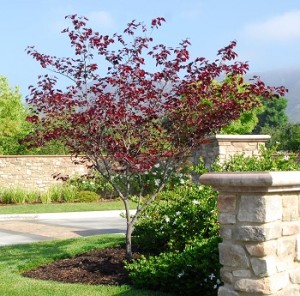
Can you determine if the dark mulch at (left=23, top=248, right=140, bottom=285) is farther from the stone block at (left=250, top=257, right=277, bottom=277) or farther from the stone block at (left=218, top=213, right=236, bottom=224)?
the stone block at (left=250, top=257, right=277, bottom=277)

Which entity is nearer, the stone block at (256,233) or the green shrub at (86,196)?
the stone block at (256,233)

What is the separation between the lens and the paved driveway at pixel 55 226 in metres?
13.2

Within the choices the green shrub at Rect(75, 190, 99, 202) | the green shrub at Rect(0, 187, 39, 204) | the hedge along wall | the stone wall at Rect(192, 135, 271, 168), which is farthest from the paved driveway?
the hedge along wall

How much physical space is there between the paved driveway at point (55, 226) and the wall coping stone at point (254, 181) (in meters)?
7.96

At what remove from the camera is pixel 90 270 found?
841 cm

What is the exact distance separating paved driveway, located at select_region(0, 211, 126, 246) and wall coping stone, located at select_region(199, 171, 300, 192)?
796cm

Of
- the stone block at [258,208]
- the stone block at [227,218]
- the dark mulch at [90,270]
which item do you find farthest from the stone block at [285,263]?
the dark mulch at [90,270]

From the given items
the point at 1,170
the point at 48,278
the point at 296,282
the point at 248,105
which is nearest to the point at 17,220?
the point at 1,170

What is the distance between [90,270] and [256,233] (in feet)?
13.1

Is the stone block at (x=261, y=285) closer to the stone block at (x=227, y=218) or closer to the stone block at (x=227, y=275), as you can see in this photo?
the stone block at (x=227, y=275)

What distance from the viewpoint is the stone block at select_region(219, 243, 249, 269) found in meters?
5.10

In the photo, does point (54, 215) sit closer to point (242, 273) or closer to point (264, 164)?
point (264, 164)

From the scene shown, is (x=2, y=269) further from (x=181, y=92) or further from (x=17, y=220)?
(x=17, y=220)

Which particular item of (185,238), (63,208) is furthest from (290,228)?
(63,208)
